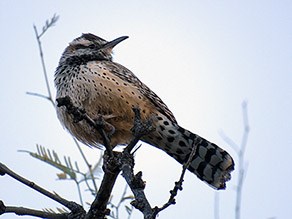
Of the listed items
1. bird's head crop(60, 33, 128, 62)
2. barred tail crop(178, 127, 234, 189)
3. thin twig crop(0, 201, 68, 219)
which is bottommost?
thin twig crop(0, 201, 68, 219)

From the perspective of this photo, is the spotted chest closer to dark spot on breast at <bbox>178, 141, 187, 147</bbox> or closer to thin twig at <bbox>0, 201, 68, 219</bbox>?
dark spot on breast at <bbox>178, 141, 187, 147</bbox>

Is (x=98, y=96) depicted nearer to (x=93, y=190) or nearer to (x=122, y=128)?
(x=122, y=128)

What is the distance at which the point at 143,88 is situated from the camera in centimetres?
511

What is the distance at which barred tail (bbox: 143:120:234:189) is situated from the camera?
15.0 feet

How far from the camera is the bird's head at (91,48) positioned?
543cm

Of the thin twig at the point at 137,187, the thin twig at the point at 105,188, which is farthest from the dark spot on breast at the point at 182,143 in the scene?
the thin twig at the point at 137,187

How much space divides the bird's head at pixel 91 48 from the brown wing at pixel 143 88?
33cm

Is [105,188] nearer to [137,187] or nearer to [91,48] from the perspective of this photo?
[137,187]

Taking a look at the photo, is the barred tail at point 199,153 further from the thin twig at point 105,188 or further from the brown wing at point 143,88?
the thin twig at point 105,188

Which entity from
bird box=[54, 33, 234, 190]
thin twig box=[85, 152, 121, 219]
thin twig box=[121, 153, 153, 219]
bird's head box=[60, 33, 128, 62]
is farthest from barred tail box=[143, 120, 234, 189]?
thin twig box=[121, 153, 153, 219]

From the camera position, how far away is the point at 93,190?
381 centimetres

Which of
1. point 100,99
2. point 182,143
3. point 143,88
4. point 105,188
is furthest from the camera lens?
point 143,88

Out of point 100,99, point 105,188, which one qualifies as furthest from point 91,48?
point 105,188

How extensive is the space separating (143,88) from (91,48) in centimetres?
81
